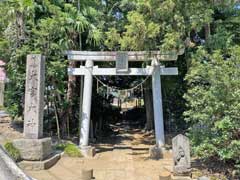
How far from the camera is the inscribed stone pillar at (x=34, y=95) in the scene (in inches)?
363

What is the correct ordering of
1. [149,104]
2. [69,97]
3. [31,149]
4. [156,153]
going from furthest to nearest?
1. [149,104]
2. [69,97]
3. [156,153]
4. [31,149]

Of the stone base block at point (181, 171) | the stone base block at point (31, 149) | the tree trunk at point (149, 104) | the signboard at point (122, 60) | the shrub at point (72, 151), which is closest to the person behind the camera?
the stone base block at point (181, 171)

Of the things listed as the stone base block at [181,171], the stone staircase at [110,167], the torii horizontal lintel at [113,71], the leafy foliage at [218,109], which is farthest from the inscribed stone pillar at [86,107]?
the stone base block at [181,171]

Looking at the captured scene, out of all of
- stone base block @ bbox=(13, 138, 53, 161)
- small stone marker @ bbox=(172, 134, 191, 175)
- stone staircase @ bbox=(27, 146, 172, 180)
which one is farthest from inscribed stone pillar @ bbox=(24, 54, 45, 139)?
small stone marker @ bbox=(172, 134, 191, 175)

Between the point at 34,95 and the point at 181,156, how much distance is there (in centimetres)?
451

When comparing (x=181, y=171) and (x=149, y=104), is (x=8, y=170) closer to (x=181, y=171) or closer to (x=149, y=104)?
(x=181, y=171)

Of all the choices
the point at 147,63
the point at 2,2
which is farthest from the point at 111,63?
the point at 2,2

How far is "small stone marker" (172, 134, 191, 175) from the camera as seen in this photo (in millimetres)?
8539

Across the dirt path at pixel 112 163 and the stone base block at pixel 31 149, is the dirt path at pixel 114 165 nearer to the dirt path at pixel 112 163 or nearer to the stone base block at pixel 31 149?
the dirt path at pixel 112 163

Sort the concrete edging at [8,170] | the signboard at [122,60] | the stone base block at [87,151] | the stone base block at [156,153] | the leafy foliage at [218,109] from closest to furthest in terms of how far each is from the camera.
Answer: the concrete edging at [8,170]
the leafy foliage at [218,109]
the stone base block at [156,153]
the stone base block at [87,151]
the signboard at [122,60]

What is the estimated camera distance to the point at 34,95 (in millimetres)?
9430

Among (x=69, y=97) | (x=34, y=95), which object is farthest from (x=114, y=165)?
(x=69, y=97)

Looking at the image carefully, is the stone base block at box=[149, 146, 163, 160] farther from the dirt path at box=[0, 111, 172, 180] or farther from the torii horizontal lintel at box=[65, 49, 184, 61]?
the torii horizontal lintel at box=[65, 49, 184, 61]

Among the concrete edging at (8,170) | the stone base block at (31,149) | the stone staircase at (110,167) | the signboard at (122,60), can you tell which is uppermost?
the signboard at (122,60)
